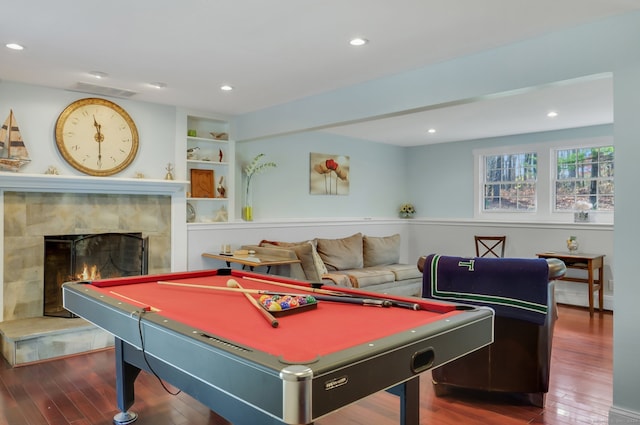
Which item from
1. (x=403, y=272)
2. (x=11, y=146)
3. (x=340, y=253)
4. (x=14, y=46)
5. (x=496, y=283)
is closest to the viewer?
(x=496, y=283)

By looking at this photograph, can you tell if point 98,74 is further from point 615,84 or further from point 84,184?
point 615,84

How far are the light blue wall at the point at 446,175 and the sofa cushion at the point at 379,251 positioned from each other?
4.61ft

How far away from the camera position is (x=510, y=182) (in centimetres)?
679

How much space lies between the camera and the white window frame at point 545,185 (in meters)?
5.96

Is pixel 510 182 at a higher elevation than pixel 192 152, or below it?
below

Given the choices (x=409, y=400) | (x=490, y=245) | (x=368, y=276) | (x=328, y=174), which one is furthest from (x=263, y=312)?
(x=490, y=245)

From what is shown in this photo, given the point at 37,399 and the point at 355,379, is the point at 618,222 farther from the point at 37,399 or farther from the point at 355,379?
the point at 37,399

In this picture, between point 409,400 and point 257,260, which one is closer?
point 409,400

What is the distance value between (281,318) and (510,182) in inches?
227

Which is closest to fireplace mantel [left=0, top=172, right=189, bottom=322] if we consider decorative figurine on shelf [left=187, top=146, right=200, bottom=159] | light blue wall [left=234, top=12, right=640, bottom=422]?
decorative figurine on shelf [left=187, top=146, right=200, bottom=159]

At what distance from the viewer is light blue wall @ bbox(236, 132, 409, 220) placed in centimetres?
602

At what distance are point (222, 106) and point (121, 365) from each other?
3.18 meters

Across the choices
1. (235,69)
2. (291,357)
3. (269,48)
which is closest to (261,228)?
(235,69)

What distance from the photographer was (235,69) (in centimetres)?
371
